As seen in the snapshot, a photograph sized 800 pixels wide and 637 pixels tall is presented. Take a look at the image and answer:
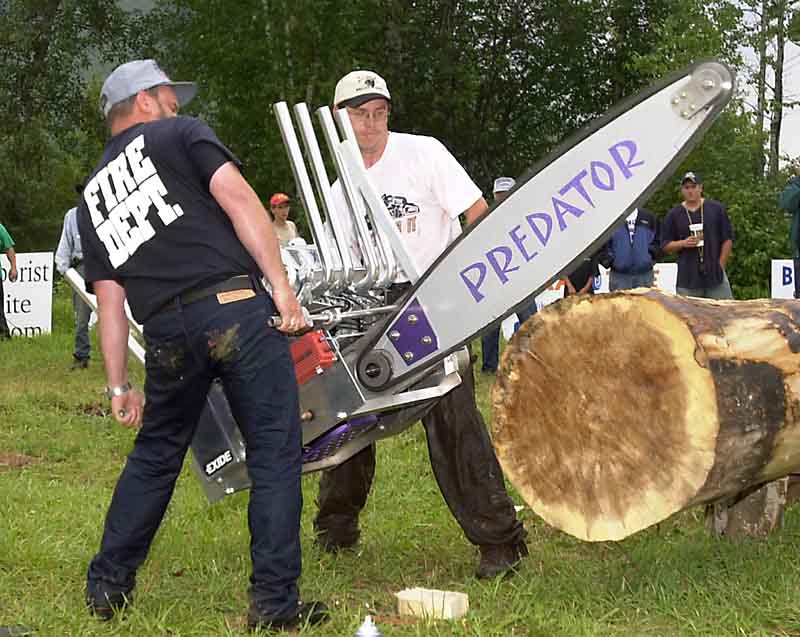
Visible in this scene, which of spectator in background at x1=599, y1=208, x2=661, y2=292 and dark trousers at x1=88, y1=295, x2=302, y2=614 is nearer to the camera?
dark trousers at x1=88, y1=295, x2=302, y2=614

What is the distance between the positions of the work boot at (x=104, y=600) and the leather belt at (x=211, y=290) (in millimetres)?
972

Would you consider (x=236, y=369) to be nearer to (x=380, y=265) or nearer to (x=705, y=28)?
(x=380, y=265)

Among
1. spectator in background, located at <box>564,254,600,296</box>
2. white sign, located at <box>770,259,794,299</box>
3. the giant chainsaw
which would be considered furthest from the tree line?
the giant chainsaw

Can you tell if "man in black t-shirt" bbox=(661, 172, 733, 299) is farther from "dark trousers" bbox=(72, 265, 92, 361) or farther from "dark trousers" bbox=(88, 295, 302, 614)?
"dark trousers" bbox=(88, 295, 302, 614)

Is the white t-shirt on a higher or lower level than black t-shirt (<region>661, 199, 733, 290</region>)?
higher

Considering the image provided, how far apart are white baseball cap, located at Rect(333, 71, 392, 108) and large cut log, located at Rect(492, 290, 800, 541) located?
1.13 m

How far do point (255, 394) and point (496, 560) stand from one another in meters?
1.30

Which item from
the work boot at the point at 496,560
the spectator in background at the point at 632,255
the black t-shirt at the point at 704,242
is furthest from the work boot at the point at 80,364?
the work boot at the point at 496,560

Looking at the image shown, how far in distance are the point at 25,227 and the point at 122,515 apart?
93.2 ft

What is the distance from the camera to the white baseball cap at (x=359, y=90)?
437cm

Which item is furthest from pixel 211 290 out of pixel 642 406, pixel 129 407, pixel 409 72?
pixel 409 72

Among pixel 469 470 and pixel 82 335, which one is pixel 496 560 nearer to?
pixel 469 470

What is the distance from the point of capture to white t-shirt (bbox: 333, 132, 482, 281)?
4.32m

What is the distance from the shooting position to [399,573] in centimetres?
441
